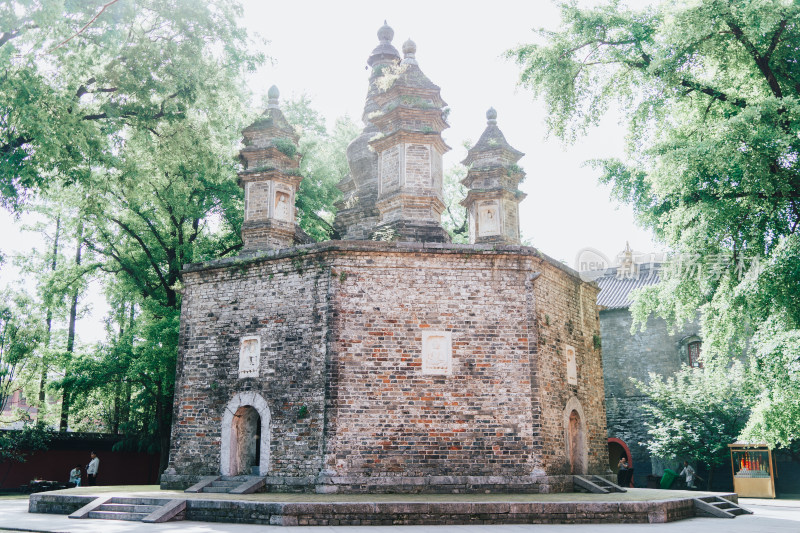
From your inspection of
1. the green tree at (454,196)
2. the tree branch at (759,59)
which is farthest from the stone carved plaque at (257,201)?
the green tree at (454,196)

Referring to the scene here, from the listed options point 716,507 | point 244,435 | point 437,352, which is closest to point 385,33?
point 437,352

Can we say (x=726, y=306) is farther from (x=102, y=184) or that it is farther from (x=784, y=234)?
(x=102, y=184)

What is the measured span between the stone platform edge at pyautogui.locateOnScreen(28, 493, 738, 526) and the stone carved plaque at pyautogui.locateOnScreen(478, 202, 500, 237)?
301 inches

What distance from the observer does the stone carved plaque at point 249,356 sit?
41.4ft

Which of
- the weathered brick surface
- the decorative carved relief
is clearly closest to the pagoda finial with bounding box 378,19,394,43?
the decorative carved relief

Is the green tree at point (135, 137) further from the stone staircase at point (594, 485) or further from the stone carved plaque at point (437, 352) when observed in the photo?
the stone staircase at point (594, 485)

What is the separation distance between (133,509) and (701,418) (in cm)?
1685

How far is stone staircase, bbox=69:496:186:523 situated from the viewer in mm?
10016

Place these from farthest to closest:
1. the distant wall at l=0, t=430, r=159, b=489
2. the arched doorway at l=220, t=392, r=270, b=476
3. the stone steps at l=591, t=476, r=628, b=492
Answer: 1. the distant wall at l=0, t=430, r=159, b=489
2. the stone steps at l=591, t=476, r=628, b=492
3. the arched doorway at l=220, t=392, r=270, b=476

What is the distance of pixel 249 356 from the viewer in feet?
41.8

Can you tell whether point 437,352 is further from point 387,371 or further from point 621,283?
point 621,283

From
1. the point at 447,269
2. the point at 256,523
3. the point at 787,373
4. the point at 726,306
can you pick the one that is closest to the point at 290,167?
the point at 447,269

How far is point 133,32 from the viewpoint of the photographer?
13641mm

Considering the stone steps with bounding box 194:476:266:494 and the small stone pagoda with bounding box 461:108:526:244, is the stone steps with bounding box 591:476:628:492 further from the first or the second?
the stone steps with bounding box 194:476:266:494
